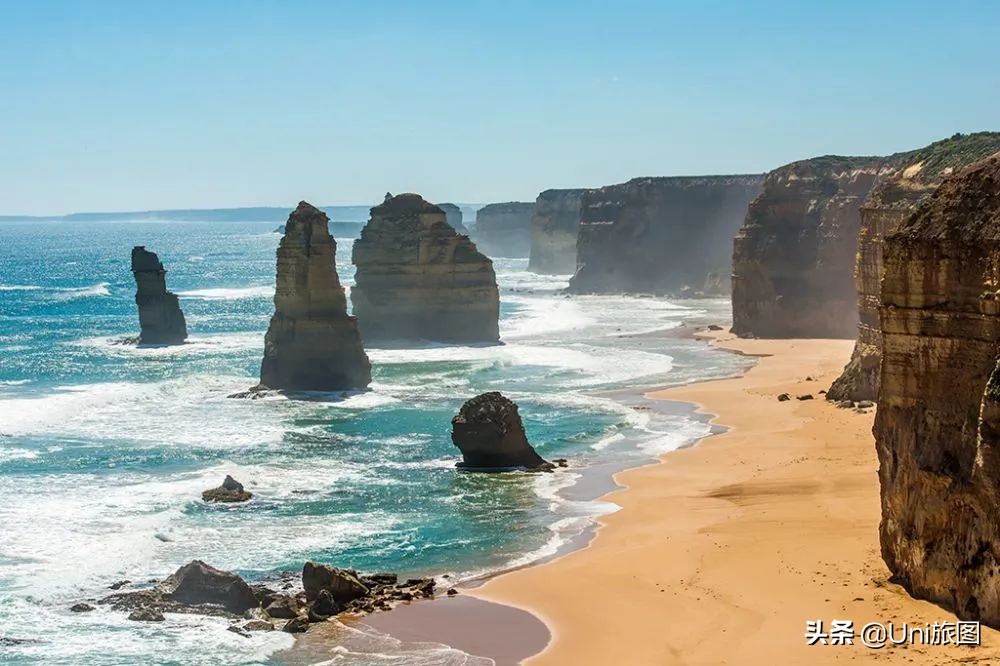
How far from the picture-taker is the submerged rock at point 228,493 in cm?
3756

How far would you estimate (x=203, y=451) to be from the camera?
1790 inches

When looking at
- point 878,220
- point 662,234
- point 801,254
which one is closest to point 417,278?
point 801,254

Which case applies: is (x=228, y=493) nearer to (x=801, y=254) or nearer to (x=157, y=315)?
(x=157, y=315)

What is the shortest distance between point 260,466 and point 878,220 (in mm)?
21992

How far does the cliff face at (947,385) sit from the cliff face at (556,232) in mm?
152943

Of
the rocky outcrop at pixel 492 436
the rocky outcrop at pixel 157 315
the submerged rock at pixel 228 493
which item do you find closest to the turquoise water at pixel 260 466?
the submerged rock at pixel 228 493

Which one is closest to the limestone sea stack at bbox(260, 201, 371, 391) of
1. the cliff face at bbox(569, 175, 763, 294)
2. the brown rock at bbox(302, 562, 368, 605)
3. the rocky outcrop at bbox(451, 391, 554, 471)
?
the rocky outcrop at bbox(451, 391, 554, 471)

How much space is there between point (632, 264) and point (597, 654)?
111 meters

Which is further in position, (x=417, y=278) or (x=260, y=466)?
(x=417, y=278)

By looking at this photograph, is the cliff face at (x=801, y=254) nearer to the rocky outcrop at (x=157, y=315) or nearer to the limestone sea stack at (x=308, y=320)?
the limestone sea stack at (x=308, y=320)

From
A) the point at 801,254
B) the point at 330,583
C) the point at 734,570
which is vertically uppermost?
the point at 801,254

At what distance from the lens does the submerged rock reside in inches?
1479

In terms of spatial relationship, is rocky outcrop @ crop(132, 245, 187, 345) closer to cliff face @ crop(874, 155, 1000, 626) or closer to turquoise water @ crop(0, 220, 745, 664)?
turquoise water @ crop(0, 220, 745, 664)

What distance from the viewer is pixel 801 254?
79312 mm
